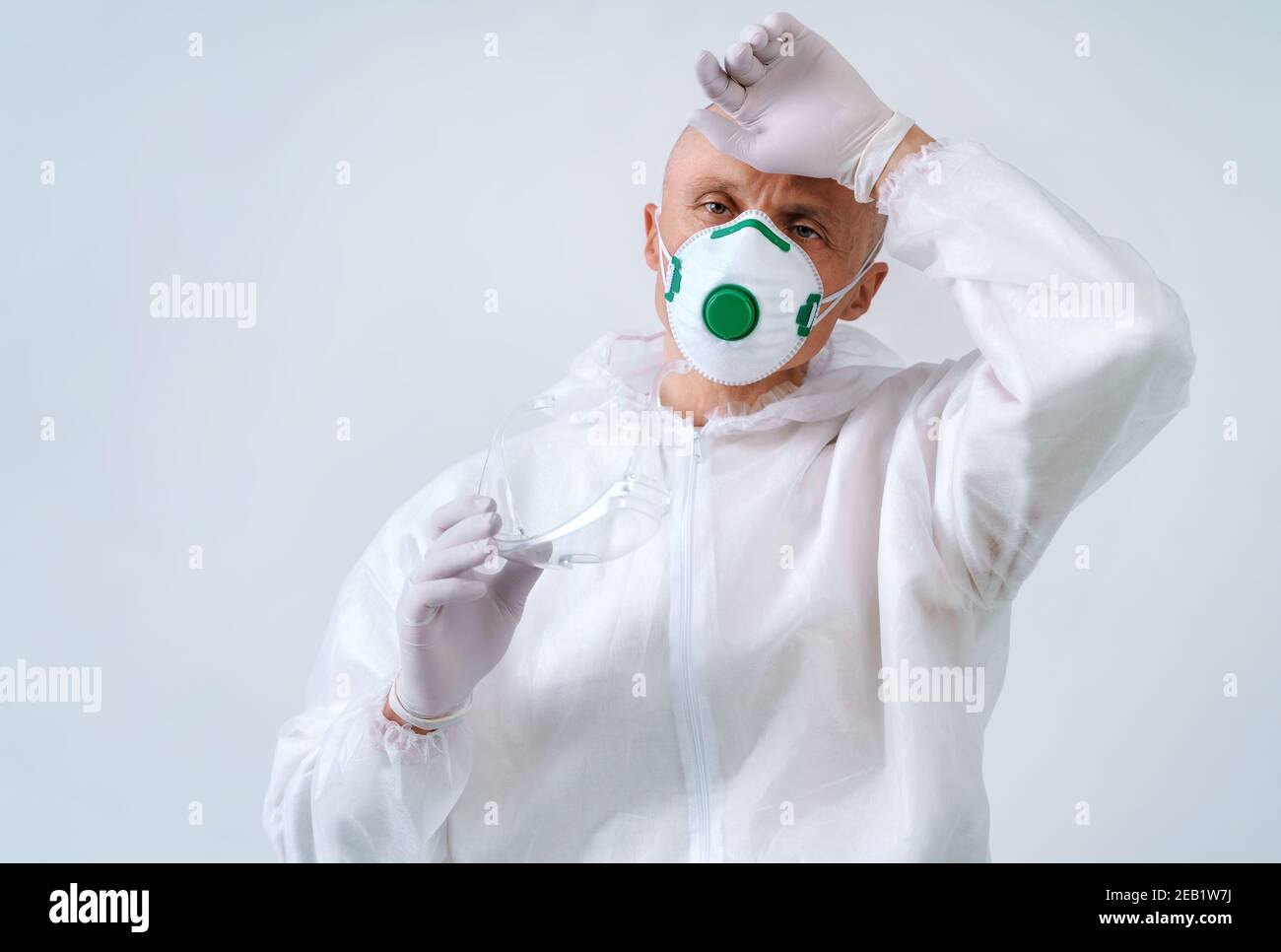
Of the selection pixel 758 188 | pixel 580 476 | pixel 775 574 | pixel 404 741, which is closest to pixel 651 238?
pixel 758 188

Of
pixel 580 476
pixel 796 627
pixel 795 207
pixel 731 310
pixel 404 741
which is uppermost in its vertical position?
pixel 795 207

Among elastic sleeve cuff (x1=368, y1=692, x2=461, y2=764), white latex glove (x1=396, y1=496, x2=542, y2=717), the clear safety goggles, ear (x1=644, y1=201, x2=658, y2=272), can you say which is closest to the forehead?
ear (x1=644, y1=201, x2=658, y2=272)

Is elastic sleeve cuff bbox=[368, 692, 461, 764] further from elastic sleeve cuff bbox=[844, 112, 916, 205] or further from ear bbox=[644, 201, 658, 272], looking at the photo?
elastic sleeve cuff bbox=[844, 112, 916, 205]

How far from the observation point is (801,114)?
1636 mm

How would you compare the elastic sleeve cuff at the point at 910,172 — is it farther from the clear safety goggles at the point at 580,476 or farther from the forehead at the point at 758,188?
the clear safety goggles at the point at 580,476

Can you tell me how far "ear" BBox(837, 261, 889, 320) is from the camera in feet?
Result: 5.96

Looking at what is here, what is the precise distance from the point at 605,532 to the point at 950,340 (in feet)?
2.35

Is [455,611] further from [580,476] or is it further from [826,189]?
[826,189]

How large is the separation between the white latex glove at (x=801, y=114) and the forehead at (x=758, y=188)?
1.2 inches

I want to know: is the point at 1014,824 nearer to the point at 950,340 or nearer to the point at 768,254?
the point at 950,340

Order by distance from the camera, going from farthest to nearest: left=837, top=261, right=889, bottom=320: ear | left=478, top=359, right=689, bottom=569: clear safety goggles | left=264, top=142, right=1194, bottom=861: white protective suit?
1. left=837, top=261, right=889, bottom=320: ear
2. left=478, top=359, right=689, bottom=569: clear safety goggles
3. left=264, top=142, right=1194, bottom=861: white protective suit

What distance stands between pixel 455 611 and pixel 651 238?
0.54m

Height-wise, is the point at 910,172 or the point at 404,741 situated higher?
the point at 910,172

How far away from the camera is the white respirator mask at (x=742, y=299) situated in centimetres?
168
